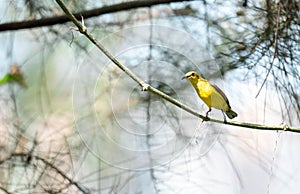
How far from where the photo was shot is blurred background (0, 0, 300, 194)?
78 cm

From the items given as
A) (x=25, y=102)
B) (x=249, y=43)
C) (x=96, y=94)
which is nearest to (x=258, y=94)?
(x=249, y=43)

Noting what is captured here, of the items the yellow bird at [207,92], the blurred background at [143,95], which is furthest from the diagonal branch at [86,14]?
the yellow bird at [207,92]

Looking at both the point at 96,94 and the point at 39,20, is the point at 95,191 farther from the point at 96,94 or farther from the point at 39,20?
the point at 39,20

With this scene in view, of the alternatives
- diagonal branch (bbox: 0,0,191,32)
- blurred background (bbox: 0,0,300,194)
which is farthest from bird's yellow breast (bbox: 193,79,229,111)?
diagonal branch (bbox: 0,0,191,32)

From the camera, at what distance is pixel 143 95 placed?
2.68 ft

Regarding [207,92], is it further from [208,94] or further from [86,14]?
[86,14]

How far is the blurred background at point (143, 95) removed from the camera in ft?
2.55

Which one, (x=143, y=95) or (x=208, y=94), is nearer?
(x=208, y=94)

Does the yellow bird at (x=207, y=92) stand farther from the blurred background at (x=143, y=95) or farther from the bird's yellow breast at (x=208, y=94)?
the blurred background at (x=143, y=95)

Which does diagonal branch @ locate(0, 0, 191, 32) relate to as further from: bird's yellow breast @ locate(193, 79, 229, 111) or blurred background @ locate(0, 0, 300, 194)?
bird's yellow breast @ locate(193, 79, 229, 111)

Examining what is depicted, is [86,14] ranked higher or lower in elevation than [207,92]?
higher

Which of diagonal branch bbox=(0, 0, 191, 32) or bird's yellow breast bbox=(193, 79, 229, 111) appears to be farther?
diagonal branch bbox=(0, 0, 191, 32)

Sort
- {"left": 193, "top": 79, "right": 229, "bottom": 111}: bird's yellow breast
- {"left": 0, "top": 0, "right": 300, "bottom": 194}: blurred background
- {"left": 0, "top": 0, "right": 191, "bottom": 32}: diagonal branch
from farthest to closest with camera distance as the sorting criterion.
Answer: {"left": 0, "top": 0, "right": 191, "bottom": 32}: diagonal branch < {"left": 0, "top": 0, "right": 300, "bottom": 194}: blurred background < {"left": 193, "top": 79, "right": 229, "bottom": 111}: bird's yellow breast

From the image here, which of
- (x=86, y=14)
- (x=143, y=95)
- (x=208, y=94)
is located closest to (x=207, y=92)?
(x=208, y=94)
